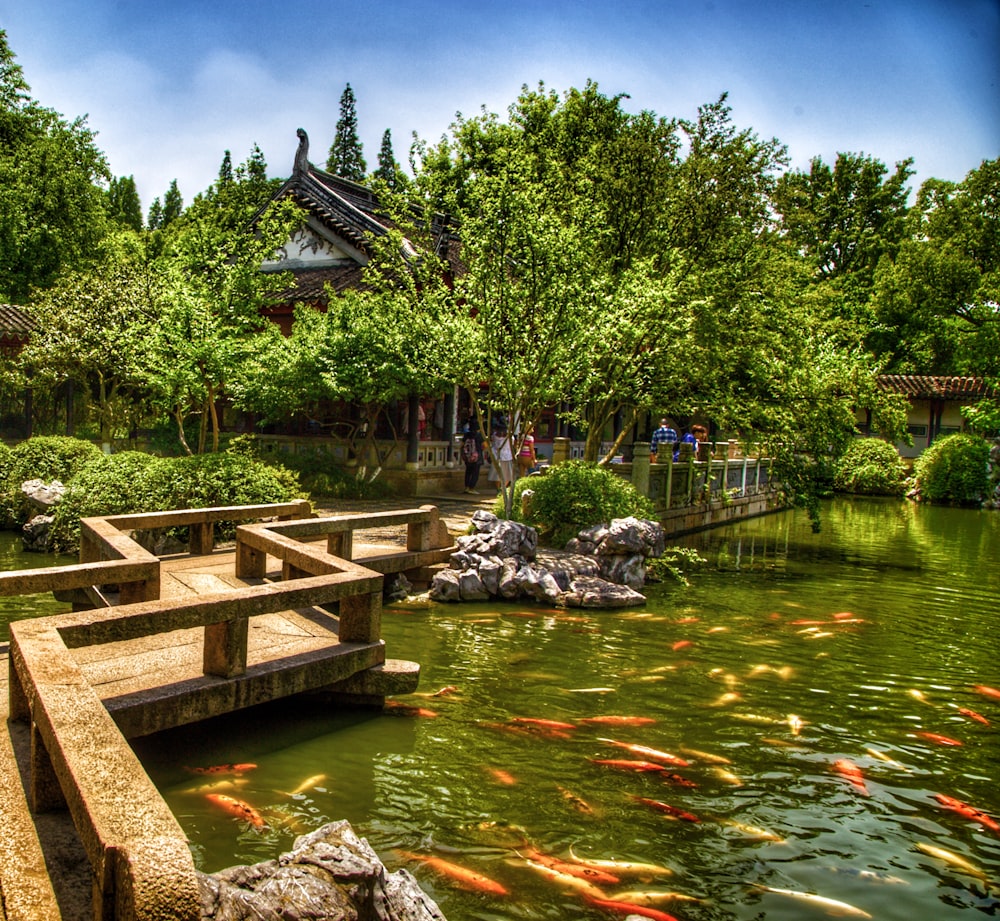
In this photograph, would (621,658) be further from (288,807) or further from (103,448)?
(103,448)

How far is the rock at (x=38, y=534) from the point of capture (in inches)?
498

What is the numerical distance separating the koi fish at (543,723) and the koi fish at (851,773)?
192 centimetres

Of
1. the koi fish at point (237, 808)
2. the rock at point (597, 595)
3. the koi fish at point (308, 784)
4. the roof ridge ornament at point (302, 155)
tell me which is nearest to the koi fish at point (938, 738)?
the rock at point (597, 595)

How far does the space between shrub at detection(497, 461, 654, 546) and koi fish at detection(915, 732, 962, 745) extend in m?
6.43

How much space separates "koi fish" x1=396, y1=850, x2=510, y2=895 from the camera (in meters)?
4.33

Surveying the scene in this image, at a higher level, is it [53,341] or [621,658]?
[53,341]

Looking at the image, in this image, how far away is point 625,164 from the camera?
15781 mm

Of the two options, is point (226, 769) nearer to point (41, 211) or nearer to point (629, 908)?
point (629, 908)

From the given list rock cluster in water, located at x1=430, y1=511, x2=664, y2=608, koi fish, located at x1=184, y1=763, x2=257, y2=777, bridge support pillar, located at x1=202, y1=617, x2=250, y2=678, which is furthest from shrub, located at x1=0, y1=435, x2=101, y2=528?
koi fish, located at x1=184, y1=763, x2=257, y2=777

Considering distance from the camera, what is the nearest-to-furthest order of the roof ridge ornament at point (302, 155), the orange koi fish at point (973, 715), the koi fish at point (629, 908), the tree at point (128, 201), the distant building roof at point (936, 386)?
the koi fish at point (629, 908) < the orange koi fish at point (973, 715) < the roof ridge ornament at point (302, 155) < the distant building roof at point (936, 386) < the tree at point (128, 201)

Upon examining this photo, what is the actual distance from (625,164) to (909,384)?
2370 cm

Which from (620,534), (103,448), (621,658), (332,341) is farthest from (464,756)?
(103,448)

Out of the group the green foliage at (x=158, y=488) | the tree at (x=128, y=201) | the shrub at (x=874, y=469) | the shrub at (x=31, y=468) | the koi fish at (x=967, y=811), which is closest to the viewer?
the koi fish at (x=967, y=811)

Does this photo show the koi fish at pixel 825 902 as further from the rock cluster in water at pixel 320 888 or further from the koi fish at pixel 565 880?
the rock cluster in water at pixel 320 888
